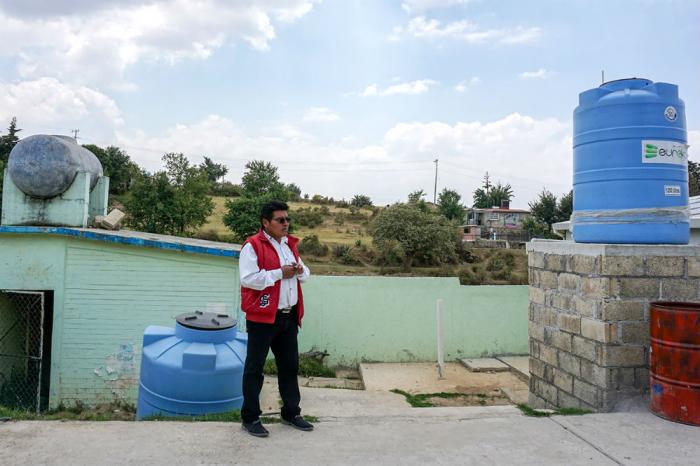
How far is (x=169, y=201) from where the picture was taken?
18.2m

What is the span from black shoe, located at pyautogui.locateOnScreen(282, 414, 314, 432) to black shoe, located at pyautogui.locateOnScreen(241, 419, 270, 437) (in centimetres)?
24

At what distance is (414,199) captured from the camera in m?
29.5

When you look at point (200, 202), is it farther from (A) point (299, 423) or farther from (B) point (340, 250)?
(A) point (299, 423)

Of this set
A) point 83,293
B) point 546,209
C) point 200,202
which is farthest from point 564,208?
point 83,293

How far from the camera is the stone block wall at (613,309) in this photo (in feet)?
12.8

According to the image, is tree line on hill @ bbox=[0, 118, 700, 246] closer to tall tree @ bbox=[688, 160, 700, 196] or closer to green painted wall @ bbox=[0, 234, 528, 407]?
tall tree @ bbox=[688, 160, 700, 196]

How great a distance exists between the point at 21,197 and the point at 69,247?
144 cm

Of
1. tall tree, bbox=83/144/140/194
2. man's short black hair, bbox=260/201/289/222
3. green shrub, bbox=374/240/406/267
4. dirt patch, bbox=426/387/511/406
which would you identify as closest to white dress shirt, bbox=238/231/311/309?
man's short black hair, bbox=260/201/289/222

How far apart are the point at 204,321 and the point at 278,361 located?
131 centimetres

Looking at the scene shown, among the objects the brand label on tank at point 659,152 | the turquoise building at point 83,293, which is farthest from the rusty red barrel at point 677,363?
the turquoise building at point 83,293

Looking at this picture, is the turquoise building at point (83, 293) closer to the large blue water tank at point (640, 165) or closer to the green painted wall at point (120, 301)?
the green painted wall at point (120, 301)

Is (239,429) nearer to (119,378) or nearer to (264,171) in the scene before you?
(119,378)

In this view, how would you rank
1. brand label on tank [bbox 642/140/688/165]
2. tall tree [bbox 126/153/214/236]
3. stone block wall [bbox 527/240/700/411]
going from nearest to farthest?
stone block wall [bbox 527/240/700/411] < brand label on tank [bbox 642/140/688/165] < tall tree [bbox 126/153/214/236]

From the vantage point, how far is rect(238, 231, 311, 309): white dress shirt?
11.1 ft
